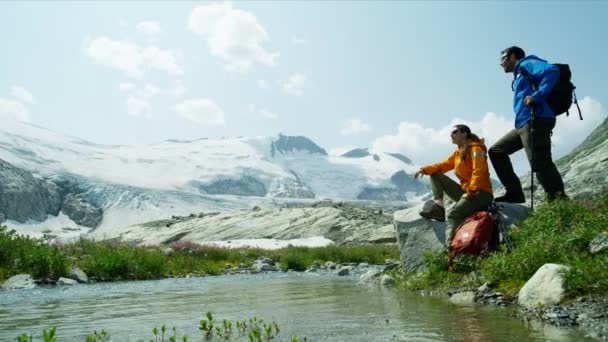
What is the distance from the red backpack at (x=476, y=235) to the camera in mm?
8258

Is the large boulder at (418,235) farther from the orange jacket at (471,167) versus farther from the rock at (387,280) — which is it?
the orange jacket at (471,167)

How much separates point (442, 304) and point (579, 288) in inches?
74.1

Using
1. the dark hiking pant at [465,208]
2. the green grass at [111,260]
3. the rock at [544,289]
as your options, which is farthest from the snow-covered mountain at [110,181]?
the rock at [544,289]

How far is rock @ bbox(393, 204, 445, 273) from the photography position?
9938 millimetres

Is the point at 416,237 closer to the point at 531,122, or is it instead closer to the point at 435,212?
the point at 435,212

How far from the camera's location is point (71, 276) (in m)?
14.2

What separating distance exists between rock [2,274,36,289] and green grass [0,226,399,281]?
780 mm

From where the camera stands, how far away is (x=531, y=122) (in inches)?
328

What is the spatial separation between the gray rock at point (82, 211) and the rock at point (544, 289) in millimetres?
125978

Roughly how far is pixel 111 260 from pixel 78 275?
4.62ft

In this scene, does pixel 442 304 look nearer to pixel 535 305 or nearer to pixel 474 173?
pixel 535 305

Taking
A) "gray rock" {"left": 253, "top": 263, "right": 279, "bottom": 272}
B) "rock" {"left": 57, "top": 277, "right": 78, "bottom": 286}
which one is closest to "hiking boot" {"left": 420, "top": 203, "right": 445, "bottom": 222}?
"rock" {"left": 57, "top": 277, "right": 78, "bottom": 286}

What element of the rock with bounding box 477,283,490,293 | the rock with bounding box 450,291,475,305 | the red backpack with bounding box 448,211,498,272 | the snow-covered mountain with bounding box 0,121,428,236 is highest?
the snow-covered mountain with bounding box 0,121,428,236

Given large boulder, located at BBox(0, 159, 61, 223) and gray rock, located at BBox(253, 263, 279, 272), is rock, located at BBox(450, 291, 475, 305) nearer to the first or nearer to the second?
gray rock, located at BBox(253, 263, 279, 272)
